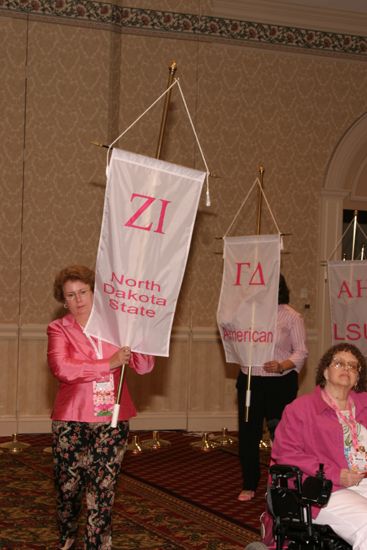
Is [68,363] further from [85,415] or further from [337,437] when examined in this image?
[337,437]

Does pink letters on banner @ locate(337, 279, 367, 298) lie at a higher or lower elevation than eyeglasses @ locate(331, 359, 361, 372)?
higher

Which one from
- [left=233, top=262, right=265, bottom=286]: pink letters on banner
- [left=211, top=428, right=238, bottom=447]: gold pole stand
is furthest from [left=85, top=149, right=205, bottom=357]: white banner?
[left=211, top=428, right=238, bottom=447]: gold pole stand

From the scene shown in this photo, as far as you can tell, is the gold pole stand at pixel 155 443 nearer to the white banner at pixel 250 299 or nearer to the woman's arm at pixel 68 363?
the white banner at pixel 250 299

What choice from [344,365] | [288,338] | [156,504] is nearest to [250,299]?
[288,338]

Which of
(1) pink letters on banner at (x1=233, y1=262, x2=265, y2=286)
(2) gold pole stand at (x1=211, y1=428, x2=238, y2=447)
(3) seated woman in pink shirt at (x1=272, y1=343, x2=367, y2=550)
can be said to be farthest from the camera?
(2) gold pole stand at (x1=211, y1=428, x2=238, y2=447)

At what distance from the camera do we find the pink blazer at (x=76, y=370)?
4254 millimetres

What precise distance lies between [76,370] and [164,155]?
5198mm

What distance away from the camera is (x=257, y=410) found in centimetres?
632

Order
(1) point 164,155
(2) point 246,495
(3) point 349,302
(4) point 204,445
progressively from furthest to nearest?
1. (1) point 164,155
2. (4) point 204,445
3. (3) point 349,302
4. (2) point 246,495

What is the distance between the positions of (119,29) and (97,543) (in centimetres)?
604

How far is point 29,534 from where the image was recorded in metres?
5.22

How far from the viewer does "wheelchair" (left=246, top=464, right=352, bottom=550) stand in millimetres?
3854

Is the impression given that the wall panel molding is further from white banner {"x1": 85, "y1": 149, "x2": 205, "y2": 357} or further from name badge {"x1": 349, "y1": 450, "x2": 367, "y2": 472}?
name badge {"x1": 349, "y1": 450, "x2": 367, "y2": 472}

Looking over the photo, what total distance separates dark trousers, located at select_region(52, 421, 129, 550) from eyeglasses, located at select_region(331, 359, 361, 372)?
1027 millimetres
